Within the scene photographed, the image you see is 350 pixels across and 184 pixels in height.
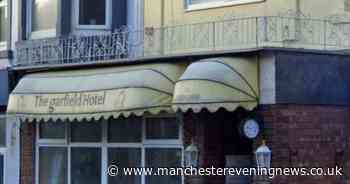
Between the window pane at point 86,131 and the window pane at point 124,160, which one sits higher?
the window pane at point 86,131

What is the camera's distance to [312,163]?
467 inches

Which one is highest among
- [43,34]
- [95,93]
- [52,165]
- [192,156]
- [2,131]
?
[43,34]

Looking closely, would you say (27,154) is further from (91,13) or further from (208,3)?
(208,3)

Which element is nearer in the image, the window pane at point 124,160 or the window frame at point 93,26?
the window pane at point 124,160

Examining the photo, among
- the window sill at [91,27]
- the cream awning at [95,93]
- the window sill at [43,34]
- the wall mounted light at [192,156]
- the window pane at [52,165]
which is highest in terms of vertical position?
the window sill at [91,27]

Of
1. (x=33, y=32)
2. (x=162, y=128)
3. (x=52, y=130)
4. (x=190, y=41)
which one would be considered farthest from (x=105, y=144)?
(x=33, y=32)

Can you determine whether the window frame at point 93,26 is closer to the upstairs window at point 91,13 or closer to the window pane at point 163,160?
the upstairs window at point 91,13

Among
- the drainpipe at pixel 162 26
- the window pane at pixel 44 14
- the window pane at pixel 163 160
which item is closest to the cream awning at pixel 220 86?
the window pane at pixel 163 160

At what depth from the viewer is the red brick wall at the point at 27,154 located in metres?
15.5

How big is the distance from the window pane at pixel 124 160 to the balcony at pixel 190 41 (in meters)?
1.52

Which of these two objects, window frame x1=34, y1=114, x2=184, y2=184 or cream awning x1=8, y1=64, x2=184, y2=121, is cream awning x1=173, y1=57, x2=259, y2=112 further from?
window frame x1=34, y1=114, x2=184, y2=184

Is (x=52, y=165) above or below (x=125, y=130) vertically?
below

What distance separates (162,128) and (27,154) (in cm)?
331

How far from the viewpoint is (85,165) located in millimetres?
14609
